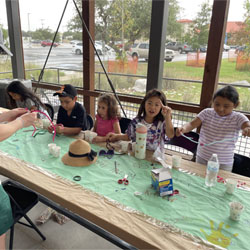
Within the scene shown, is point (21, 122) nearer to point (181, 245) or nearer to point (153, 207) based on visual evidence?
point (153, 207)

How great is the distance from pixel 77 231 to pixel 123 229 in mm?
1098

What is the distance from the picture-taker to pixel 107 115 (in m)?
2.15

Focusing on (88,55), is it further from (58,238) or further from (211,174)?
(211,174)

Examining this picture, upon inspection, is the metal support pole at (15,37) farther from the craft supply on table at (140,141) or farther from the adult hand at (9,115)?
the craft supply on table at (140,141)

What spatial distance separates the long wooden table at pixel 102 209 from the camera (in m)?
0.88

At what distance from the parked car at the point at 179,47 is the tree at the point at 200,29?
0.19 ft

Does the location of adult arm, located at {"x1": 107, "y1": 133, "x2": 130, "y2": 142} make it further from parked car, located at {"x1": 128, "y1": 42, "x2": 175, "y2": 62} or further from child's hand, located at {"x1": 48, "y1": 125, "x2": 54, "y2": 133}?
parked car, located at {"x1": 128, "y1": 42, "x2": 175, "y2": 62}

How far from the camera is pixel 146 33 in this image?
3.03m

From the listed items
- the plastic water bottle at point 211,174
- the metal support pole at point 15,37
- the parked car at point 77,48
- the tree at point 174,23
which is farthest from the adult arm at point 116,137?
the metal support pole at point 15,37

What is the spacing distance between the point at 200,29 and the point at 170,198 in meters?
2.24

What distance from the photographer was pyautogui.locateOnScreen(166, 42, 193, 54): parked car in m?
2.78

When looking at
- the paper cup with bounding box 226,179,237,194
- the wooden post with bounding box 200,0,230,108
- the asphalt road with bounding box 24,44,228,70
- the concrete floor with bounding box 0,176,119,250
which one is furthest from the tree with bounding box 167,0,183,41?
the concrete floor with bounding box 0,176,119,250

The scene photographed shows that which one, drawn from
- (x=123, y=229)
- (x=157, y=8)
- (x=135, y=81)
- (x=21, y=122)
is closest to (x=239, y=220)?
(x=123, y=229)

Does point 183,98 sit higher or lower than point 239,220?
higher
